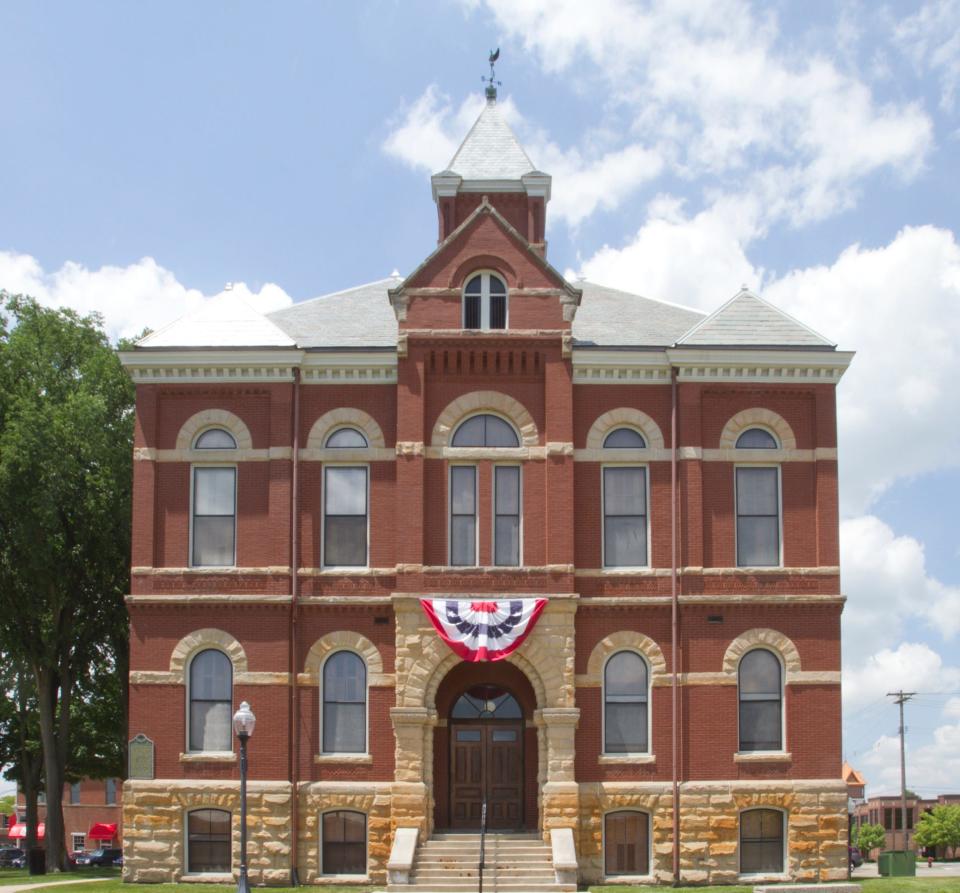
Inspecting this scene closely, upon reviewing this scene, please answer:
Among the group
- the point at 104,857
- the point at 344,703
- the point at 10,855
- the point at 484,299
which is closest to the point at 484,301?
the point at 484,299

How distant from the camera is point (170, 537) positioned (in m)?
31.4

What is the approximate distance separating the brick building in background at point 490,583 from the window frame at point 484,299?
2.8 inches

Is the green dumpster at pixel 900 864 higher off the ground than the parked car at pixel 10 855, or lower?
higher

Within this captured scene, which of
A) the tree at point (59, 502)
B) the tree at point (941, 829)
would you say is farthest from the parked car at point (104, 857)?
the tree at point (941, 829)

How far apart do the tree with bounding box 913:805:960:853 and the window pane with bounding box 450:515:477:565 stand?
7929 centimetres

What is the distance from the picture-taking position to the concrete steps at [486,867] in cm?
2820

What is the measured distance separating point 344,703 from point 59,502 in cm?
1131

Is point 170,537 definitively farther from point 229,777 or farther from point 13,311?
point 13,311

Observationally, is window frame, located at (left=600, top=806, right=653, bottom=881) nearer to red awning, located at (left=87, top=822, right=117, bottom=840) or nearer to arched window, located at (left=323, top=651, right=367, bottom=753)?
arched window, located at (left=323, top=651, right=367, bottom=753)

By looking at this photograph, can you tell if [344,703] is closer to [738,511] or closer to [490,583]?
[490,583]

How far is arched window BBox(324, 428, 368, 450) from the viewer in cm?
3180

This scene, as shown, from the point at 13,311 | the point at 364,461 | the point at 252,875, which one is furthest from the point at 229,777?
the point at 13,311

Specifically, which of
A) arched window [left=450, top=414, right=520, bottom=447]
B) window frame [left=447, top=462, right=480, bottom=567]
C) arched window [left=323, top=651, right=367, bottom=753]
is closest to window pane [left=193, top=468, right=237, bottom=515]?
arched window [left=323, top=651, right=367, bottom=753]

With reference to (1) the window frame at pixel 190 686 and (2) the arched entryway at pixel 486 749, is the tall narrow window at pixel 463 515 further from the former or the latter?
(1) the window frame at pixel 190 686
